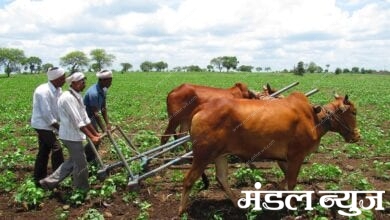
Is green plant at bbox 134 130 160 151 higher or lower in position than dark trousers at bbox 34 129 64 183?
lower

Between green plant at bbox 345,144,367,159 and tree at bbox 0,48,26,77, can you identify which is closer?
green plant at bbox 345,144,367,159

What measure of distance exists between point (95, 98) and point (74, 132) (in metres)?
1.73

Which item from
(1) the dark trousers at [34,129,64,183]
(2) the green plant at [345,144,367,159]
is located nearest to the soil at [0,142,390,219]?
(1) the dark trousers at [34,129,64,183]

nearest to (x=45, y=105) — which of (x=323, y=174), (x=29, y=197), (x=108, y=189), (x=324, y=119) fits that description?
(x=29, y=197)

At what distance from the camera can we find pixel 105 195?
8.55 metres

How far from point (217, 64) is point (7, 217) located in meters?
138

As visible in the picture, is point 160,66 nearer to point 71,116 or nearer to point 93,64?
point 93,64

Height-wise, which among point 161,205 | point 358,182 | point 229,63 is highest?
point 229,63

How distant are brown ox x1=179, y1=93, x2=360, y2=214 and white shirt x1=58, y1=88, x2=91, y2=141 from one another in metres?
1.93

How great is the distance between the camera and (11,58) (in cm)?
12412

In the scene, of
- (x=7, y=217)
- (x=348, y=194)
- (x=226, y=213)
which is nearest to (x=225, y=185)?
(x=226, y=213)

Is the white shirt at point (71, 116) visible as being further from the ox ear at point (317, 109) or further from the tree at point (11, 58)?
the tree at point (11, 58)

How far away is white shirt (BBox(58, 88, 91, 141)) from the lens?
8094mm

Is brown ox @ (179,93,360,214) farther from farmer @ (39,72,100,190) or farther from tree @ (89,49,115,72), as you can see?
tree @ (89,49,115,72)
